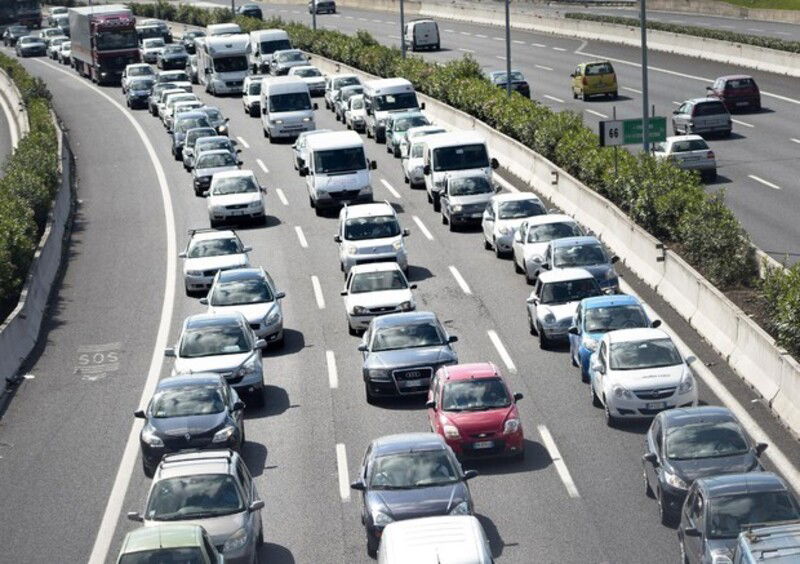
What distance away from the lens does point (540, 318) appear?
32.9 m

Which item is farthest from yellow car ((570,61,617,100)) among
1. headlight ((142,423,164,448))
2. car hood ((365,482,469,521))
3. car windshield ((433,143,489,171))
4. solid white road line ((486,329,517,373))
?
car hood ((365,482,469,521))

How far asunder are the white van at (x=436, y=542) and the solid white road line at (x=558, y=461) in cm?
602

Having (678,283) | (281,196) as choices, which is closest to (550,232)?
(678,283)

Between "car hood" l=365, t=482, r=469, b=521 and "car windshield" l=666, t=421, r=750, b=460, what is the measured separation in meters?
3.02

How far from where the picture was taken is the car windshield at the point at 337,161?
49375 millimetres

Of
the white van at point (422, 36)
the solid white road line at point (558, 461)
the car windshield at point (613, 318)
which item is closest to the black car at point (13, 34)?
the white van at point (422, 36)

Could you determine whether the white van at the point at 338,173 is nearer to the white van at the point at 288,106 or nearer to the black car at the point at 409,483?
the white van at the point at 288,106

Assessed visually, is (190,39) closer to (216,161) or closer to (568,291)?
(216,161)

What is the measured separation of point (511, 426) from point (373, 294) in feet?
33.5

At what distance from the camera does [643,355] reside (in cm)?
2755

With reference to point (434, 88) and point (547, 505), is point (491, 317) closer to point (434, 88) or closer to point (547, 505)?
point (547, 505)

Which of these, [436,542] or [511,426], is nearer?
[436,542]

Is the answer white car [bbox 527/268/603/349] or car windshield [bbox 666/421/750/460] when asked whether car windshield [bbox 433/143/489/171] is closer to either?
white car [bbox 527/268/603/349]

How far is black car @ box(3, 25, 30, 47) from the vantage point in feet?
400
